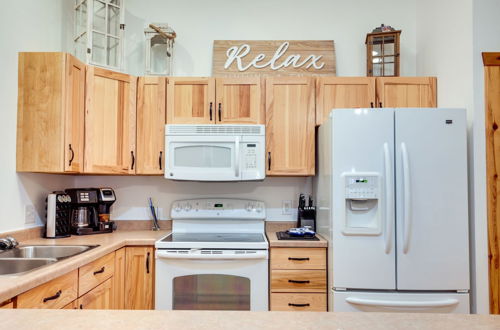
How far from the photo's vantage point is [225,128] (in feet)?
8.57

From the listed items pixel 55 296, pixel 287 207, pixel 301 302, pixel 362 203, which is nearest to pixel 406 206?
pixel 362 203

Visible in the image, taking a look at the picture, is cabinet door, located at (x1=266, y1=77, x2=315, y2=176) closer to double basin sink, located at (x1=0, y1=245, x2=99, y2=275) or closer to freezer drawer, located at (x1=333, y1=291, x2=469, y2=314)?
freezer drawer, located at (x1=333, y1=291, x2=469, y2=314)

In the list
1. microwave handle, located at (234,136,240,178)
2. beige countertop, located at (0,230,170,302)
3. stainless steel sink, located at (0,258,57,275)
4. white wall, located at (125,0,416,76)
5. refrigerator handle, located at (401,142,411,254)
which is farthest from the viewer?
white wall, located at (125,0,416,76)

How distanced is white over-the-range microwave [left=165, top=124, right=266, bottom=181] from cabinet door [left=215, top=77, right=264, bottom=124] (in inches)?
3.4

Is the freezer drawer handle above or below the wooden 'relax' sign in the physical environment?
below

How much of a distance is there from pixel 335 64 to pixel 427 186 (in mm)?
1335

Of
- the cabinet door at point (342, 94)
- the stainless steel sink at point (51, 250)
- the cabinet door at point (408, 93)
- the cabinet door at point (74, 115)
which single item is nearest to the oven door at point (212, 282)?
the stainless steel sink at point (51, 250)

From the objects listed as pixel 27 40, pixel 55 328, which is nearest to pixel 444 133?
pixel 55 328

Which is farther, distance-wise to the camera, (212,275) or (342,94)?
(342,94)

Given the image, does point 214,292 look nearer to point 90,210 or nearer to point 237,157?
point 237,157

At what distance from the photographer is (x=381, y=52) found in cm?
280

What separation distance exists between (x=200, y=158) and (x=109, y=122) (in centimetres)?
71

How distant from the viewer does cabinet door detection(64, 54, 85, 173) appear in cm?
224

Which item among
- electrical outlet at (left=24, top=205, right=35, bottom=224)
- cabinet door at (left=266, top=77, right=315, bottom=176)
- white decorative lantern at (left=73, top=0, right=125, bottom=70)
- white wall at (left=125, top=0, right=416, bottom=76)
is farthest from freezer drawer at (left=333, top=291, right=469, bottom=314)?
white decorative lantern at (left=73, top=0, right=125, bottom=70)
